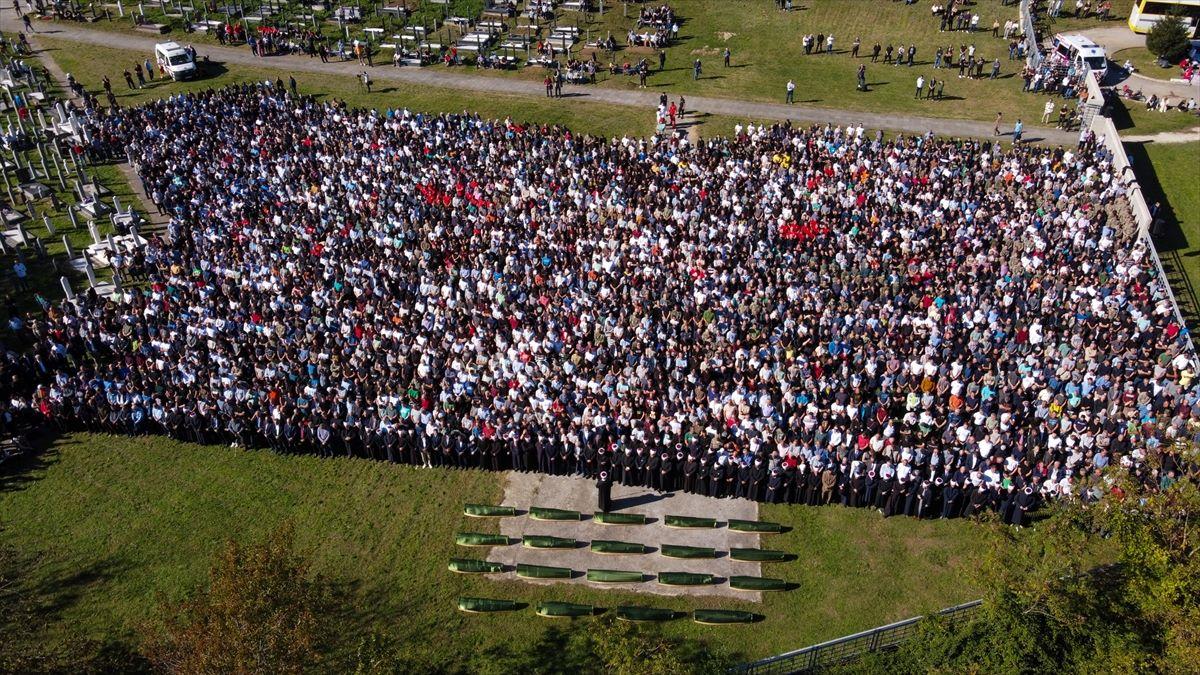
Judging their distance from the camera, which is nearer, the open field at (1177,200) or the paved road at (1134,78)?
the open field at (1177,200)

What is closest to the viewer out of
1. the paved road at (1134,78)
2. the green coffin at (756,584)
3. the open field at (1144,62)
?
the green coffin at (756,584)

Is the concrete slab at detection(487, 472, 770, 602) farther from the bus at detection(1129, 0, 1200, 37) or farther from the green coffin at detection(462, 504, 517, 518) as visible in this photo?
the bus at detection(1129, 0, 1200, 37)

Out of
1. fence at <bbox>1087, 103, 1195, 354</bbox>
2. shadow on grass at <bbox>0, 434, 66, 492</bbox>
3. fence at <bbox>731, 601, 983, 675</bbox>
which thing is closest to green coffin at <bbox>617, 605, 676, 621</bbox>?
fence at <bbox>731, 601, 983, 675</bbox>

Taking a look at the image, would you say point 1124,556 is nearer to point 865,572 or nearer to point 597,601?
point 865,572

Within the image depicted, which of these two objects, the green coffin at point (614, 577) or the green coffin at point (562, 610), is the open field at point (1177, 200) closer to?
the green coffin at point (614, 577)

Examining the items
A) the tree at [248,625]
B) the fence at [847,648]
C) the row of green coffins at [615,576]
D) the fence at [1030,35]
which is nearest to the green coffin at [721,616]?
the row of green coffins at [615,576]

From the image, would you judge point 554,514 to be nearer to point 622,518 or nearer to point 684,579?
point 622,518
